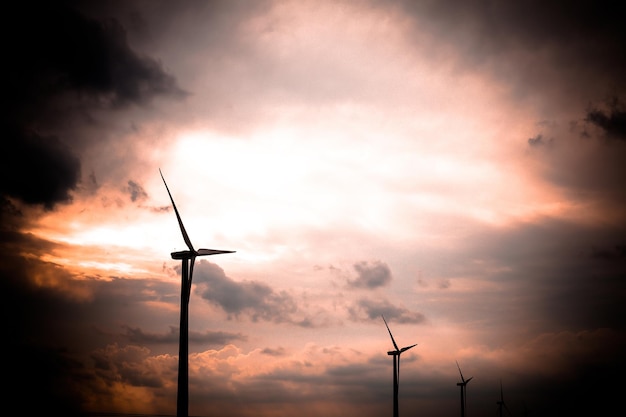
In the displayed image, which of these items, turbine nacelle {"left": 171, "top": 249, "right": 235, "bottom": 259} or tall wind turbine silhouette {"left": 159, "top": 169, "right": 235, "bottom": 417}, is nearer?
tall wind turbine silhouette {"left": 159, "top": 169, "right": 235, "bottom": 417}

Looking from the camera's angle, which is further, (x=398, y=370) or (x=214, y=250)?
(x=398, y=370)

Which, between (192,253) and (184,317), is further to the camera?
(192,253)

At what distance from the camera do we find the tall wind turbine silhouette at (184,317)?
43.4 m

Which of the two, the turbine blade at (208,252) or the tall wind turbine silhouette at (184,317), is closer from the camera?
the tall wind turbine silhouette at (184,317)

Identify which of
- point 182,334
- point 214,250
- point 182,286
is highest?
point 214,250

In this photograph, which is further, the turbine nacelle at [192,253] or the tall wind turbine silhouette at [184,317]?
the turbine nacelle at [192,253]

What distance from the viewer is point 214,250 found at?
5353cm

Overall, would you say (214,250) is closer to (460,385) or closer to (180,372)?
(180,372)

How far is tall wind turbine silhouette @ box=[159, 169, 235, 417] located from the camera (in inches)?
1708

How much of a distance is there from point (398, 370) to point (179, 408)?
58.5 meters

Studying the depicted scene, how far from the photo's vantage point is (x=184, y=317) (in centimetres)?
4606

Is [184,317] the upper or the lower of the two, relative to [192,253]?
lower

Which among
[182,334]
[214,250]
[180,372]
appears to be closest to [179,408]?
[180,372]

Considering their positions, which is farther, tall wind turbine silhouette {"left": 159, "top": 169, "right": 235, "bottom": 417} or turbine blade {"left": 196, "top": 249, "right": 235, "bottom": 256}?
turbine blade {"left": 196, "top": 249, "right": 235, "bottom": 256}
